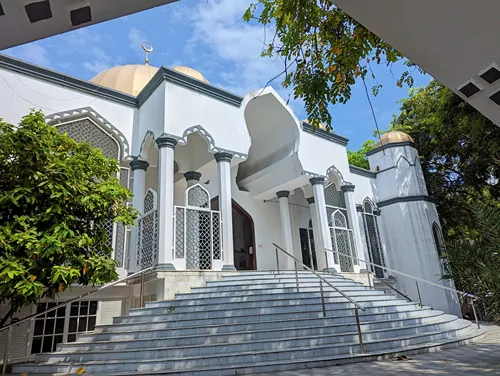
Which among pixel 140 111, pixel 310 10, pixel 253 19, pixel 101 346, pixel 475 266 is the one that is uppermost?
pixel 140 111

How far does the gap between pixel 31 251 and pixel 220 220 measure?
15.2 ft

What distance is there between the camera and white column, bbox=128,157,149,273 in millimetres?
8258

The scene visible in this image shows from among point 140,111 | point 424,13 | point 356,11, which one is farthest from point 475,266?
point 140,111

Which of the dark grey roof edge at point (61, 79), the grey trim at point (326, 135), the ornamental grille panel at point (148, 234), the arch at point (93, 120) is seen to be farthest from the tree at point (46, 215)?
the grey trim at point (326, 135)

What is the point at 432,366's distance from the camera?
183 inches

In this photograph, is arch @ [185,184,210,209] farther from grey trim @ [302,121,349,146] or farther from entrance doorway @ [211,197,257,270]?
grey trim @ [302,121,349,146]

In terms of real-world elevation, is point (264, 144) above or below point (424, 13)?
above

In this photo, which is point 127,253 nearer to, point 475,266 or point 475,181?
point 475,266

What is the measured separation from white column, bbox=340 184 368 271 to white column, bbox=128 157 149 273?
680 cm

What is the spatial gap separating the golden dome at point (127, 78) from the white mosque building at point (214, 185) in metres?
0.06

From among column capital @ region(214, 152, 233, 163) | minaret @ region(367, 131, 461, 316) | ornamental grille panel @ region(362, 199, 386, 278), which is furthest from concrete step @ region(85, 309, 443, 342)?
minaret @ region(367, 131, 461, 316)

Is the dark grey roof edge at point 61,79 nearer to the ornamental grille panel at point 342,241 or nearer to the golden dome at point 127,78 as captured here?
the golden dome at point 127,78

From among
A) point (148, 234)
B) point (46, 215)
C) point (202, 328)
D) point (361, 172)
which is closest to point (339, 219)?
point (361, 172)

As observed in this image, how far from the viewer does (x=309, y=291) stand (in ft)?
25.6
